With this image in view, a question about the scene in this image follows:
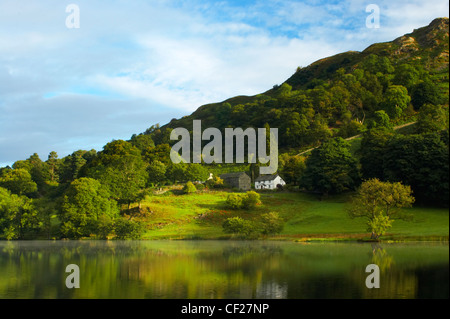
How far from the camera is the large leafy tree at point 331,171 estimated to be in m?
74.1

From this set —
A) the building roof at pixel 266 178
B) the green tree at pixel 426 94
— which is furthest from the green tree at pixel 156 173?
the green tree at pixel 426 94

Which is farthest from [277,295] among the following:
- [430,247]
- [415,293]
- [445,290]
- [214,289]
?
[430,247]

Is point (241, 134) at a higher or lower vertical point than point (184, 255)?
higher

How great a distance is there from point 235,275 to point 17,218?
48.2 m

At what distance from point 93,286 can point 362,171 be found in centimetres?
6233

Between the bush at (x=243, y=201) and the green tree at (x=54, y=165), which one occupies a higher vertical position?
the green tree at (x=54, y=165)

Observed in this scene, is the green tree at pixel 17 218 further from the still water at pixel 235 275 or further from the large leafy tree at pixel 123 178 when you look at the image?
the still water at pixel 235 275

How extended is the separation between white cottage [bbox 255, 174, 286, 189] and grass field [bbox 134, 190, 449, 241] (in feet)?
58.2

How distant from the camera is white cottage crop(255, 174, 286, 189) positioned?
331ft

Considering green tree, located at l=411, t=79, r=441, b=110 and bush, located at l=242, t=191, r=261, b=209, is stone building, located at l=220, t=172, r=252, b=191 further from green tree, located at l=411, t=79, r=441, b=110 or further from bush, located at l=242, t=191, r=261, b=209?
green tree, located at l=411, t=79, r=441, b=110

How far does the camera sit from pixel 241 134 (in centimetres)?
14512

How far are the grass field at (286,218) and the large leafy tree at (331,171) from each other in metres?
2.51

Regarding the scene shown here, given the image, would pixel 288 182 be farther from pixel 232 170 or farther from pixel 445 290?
pixel 445 290

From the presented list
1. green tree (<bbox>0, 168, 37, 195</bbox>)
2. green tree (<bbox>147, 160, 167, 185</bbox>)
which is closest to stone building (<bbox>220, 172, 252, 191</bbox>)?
green tree (<bbox>147, 160, 167, 185</bbox>)
